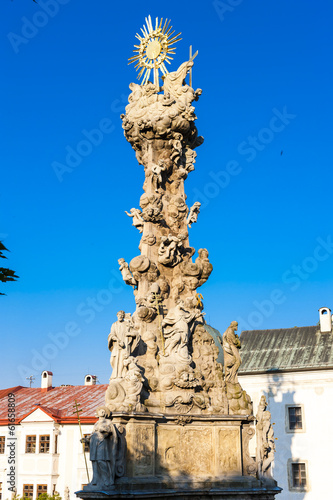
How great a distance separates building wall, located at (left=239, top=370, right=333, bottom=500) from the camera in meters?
30.0

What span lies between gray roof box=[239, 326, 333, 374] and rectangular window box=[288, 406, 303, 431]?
190cm

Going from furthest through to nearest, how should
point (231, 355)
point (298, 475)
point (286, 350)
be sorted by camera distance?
point (286, 350)
point (298, 475)
point (231, 355)

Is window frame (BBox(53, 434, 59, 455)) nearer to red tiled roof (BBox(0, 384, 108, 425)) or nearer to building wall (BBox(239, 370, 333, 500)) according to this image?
red tiled roof (BBox(0, 384, 108, 425))

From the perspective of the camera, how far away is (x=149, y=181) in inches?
616

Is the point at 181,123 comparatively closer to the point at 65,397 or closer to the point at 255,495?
the point at 255,495

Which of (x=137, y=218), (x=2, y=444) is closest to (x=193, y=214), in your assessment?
(x=137, y=218)

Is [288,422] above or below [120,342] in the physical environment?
below

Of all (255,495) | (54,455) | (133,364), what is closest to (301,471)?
(54,455)

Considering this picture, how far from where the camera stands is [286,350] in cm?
3375

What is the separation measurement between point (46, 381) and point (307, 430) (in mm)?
15086

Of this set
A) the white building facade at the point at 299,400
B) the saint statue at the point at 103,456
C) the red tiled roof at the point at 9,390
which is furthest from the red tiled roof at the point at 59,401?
the saint statue at the point at 103,456

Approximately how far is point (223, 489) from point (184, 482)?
32.3 inches

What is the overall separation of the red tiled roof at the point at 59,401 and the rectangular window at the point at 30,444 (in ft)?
3.46

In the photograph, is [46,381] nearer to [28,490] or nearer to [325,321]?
[28,490]
